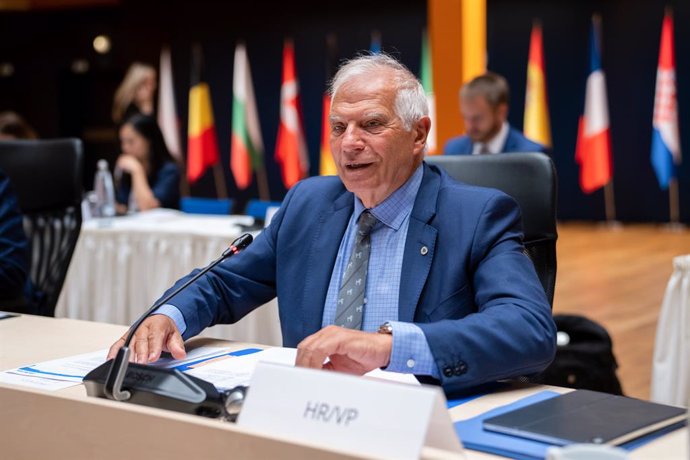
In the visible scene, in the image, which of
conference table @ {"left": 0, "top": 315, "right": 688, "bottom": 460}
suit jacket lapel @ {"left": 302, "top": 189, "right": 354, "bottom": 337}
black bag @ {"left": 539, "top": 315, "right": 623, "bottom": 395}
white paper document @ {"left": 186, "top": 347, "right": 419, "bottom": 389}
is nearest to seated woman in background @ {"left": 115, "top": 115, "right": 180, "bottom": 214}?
black bag @ {"left": 539, "top": 315, "right": 623, "bottom": 395}

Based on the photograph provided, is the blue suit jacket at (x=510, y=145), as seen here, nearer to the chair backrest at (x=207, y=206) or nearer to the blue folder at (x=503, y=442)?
the chair backrest at (x=207, y=206)

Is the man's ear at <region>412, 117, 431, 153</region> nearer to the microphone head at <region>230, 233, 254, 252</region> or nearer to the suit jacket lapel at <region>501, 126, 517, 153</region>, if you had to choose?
the microphone head at <region>230, 233, 254, 252</region>

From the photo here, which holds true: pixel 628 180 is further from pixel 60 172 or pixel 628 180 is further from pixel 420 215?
pixel 420 215

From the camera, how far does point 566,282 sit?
276 inches

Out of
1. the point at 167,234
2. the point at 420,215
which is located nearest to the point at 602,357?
the point at 420,215

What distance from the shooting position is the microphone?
134cm

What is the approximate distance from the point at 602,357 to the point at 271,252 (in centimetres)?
150

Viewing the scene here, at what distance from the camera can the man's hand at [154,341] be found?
1.71 meters

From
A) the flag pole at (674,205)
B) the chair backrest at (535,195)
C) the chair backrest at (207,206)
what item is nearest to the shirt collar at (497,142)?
the chair backrest at (207,206)

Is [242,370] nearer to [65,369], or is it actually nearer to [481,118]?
[65,369]

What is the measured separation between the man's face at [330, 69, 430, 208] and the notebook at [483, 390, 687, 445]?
666 mm

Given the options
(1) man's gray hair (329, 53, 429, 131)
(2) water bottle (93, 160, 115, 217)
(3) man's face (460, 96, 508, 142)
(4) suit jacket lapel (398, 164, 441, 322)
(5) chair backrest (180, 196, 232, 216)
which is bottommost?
(5) chair backrest (180, 196, 232, 216)

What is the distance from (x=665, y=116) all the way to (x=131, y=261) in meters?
6.64

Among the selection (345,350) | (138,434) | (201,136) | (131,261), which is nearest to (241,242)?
(345,350)
